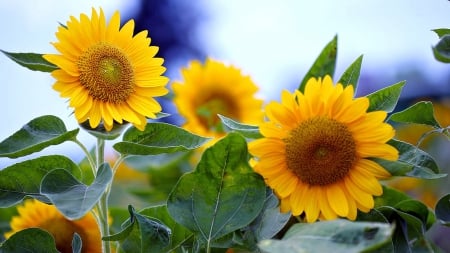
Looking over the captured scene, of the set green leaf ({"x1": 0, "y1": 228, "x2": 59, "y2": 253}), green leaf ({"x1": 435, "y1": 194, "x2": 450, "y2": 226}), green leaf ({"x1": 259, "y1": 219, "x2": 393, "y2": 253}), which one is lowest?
green leaf ({"x1": 435, "y1": 194, "x2": 450, "y2": 226})

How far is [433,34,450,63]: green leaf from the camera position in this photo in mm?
676

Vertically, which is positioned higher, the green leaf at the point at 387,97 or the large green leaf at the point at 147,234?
the green leaf at the point at 387,97

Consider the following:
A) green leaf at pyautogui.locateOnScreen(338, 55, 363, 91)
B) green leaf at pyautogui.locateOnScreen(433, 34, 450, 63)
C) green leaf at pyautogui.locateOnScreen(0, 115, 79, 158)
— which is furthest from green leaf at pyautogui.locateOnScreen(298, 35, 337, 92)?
green leaf at pyautogui.locateOnScreen(0, 115, 79, 158)

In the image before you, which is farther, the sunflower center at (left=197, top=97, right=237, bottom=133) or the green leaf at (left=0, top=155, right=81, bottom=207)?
the sunflower center at (left=197, top=97, right=237, bottom=133)

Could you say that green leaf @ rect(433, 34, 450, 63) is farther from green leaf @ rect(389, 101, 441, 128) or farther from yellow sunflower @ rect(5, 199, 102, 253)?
yellow sunflower @ rect(5, 199, 102, 253)

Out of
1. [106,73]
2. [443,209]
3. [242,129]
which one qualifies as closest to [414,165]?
[443,209]

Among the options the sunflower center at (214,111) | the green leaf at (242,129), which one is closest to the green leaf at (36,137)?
the green leaf at (242,129)

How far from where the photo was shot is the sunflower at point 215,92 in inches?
56.7

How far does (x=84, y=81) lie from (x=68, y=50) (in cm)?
3

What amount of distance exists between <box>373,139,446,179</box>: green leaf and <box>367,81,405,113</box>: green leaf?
47 mm

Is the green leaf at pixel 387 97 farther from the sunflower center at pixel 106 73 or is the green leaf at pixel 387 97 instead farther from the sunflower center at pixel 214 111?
the sunflower center at pixel 214 111

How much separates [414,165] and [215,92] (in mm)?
847

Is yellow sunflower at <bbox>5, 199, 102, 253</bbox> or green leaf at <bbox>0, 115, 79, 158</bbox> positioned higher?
green leaf at <bbox>0, 115, 79, 158</bbox>

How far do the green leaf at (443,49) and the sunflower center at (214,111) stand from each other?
26.8 inches
